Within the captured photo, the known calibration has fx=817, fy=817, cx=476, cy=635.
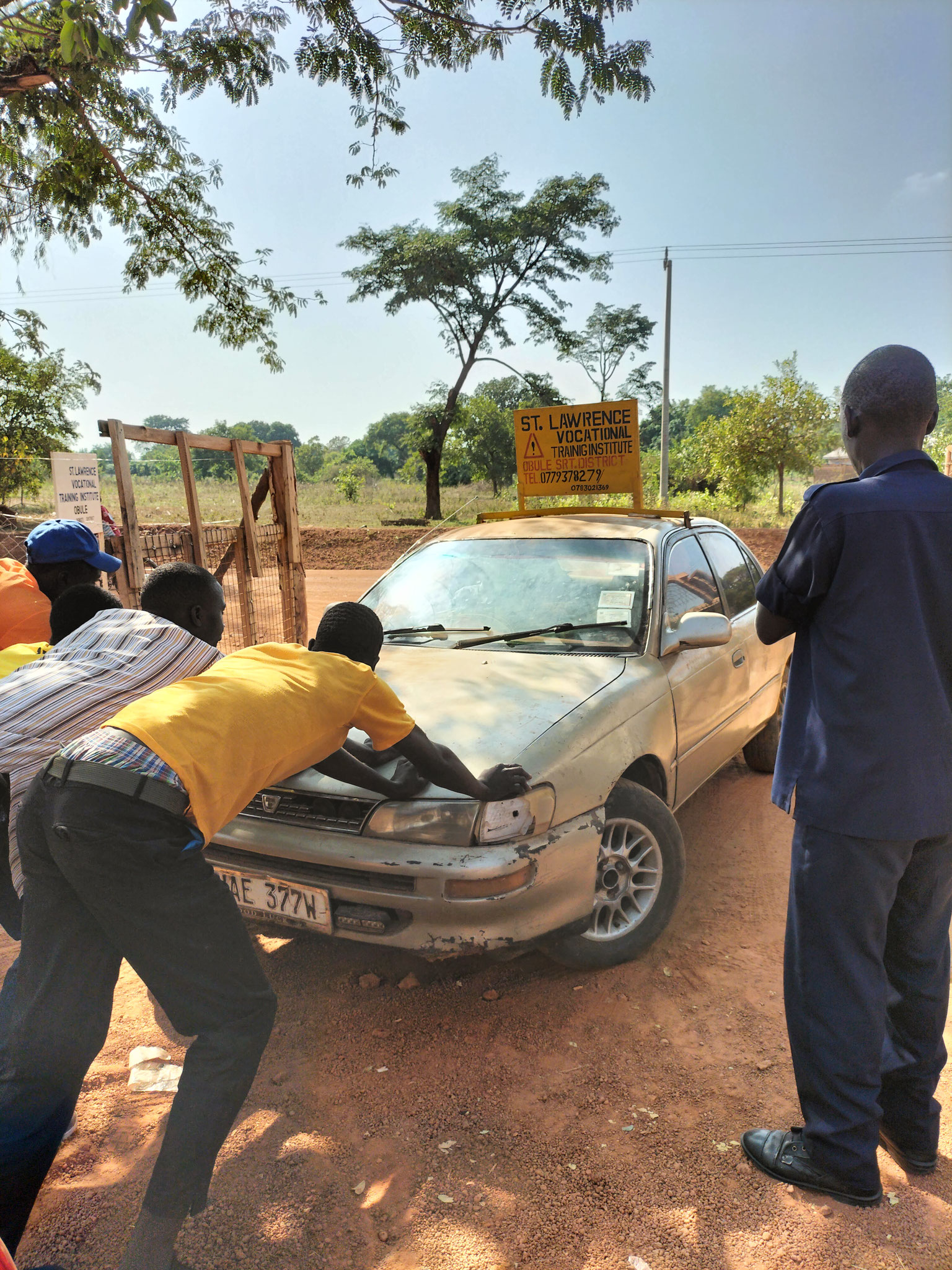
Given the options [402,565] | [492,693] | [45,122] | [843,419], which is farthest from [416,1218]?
[45,122]

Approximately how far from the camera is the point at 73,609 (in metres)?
2.62

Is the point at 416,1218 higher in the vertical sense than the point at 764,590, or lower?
lower

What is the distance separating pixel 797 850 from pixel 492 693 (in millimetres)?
1283

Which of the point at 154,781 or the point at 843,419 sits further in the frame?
the point at 843,419

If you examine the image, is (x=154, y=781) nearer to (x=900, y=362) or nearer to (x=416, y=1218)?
(x=416, y=1218)

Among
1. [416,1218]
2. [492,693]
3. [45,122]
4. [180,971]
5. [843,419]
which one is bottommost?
[416,1218]

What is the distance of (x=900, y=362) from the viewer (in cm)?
203

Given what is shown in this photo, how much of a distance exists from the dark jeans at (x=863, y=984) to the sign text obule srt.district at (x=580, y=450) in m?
3.81

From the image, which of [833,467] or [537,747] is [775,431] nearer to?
[537,747]

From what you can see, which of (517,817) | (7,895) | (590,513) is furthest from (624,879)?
(590,513)

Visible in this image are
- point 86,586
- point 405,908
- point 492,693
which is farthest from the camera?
point 492,693

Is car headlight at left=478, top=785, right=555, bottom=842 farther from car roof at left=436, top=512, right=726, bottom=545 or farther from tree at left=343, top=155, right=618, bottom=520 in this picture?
tree at left=343, top=155, right=618, bottom=520

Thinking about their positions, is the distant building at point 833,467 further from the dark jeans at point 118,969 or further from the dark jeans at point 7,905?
the dark jeans at point 118,969

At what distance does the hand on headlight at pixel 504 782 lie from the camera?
248 centimetres
